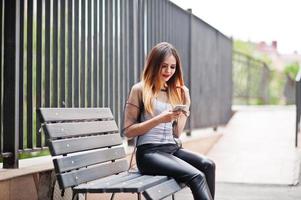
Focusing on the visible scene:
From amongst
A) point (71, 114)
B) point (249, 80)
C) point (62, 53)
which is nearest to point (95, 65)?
point (62, 53)

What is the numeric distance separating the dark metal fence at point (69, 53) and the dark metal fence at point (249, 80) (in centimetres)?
929

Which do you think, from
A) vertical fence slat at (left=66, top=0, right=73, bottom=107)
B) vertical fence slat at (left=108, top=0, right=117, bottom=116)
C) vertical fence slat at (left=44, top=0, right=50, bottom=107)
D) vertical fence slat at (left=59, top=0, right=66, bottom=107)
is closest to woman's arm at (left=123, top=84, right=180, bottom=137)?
vertical fence slat at (left=44, top=0, right=50, bottom=107)

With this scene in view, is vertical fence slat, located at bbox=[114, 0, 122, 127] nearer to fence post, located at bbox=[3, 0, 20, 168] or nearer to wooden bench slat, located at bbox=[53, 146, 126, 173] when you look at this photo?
wooden bench slat, located at bbox=[53, 146, 126, 173]

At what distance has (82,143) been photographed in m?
4.75

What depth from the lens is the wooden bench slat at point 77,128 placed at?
4406 mm

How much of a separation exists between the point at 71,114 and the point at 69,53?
142cm

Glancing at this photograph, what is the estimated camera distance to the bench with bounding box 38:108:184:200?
4207mm

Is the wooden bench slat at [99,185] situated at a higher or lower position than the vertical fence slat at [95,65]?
lower

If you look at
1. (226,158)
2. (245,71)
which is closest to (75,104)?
(226,158)

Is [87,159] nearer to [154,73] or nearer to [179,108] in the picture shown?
[179,108]

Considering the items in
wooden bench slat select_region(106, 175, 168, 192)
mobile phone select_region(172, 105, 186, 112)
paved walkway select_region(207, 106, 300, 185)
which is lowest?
paved walkway select_region(207, 106, 300, 185)

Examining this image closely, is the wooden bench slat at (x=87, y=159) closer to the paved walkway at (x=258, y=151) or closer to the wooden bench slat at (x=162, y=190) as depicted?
the wooden bench slat at (x=162, y=190)

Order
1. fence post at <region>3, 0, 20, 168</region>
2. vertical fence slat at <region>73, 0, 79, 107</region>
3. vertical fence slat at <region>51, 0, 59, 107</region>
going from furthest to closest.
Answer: vertical fence slat at <region>73, 0, 79, 107</region>
vertical fence slat at <region>51, 0, 59, 107</region>
fence post at <region>3, 0, 20, 168</region>

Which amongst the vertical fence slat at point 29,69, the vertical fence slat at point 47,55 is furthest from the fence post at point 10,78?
the vertical fence slat at point 47,55
